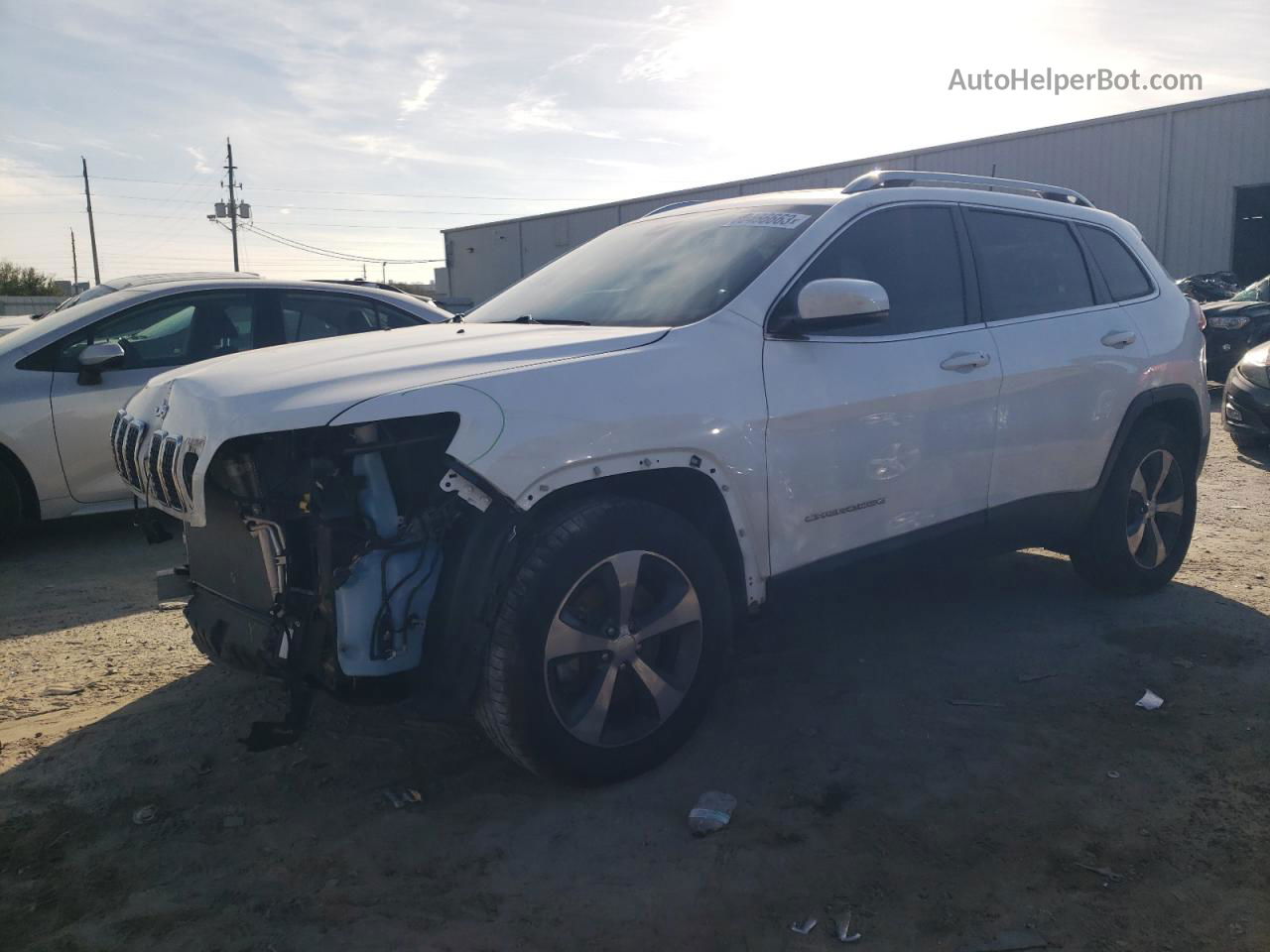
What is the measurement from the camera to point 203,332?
663 cm

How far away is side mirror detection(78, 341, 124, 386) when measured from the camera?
239 inches

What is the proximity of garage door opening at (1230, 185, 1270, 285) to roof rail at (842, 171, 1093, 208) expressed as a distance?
62.3ft

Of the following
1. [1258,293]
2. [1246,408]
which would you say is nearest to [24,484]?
[1246,408]

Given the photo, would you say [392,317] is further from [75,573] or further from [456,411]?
[456,411]

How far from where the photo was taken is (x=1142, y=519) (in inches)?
194

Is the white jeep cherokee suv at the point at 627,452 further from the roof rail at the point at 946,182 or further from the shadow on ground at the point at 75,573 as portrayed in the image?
the shadow on ground at the point at 75,573

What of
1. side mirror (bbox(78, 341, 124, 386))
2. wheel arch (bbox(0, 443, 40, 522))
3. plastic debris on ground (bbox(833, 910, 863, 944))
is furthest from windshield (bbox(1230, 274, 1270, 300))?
wheel arch (bbox(0, 443, 40, 522))

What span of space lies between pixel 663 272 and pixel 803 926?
2.31 meters

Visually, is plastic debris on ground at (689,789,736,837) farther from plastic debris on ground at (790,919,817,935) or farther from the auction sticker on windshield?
the auction sticker on windshield

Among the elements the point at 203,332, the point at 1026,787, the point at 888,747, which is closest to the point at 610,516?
the point at 888,747

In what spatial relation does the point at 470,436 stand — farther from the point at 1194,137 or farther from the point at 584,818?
the point at 1194,137

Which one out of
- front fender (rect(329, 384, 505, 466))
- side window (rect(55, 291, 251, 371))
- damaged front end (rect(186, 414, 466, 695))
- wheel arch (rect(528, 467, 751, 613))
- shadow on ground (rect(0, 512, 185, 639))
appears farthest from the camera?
side window (rect(55, 291, 251, 371))

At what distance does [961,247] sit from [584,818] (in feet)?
9.05

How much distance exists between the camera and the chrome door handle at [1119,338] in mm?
4566
